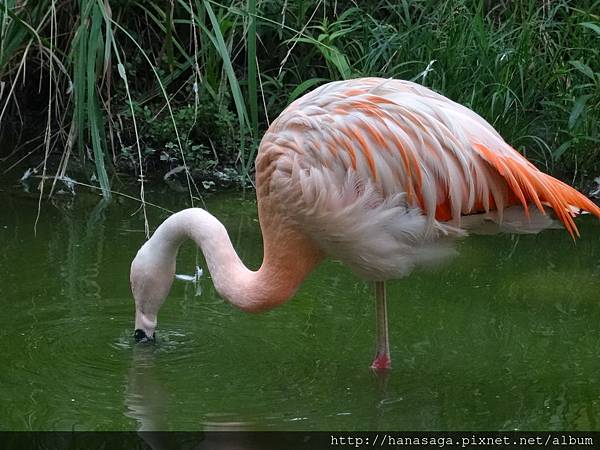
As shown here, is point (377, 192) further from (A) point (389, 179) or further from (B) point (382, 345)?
→ (B) point (382, 345)

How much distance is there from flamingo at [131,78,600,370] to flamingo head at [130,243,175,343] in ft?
0.72

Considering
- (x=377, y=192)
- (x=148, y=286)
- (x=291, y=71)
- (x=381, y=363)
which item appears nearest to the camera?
(x=377, y=192)

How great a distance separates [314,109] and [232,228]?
6.79ft

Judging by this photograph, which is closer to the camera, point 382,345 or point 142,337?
point 382,345

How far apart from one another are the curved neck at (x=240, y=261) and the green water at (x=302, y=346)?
0.28 meters

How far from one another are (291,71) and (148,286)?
3.15m

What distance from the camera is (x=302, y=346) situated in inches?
189

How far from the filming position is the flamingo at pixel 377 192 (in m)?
4.35

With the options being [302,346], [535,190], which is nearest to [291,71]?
[302,346]

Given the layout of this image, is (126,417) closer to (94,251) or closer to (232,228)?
(94,251)

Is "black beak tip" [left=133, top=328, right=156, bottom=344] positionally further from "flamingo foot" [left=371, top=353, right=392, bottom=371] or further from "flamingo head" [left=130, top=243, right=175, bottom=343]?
"flamingo foot" [left=371, top=353, right=392, bottom=371]

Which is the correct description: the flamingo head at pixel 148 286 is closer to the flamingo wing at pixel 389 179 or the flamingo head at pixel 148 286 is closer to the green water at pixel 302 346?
the green water at pixel 302 346

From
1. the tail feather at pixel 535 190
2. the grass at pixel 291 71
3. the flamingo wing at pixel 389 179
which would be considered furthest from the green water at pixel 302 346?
the grass at pixel 291 71

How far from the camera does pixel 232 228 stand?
21.1 ft
